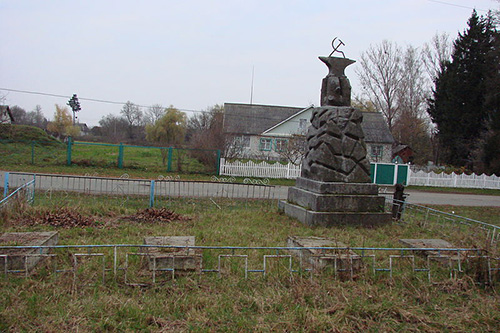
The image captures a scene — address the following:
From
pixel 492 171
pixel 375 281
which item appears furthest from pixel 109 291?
pixel 492 171

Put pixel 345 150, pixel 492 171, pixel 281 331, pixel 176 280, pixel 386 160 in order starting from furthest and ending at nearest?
pixel 386 160 → pixel 492 171 → pixel 345 150 → pixel 176 280 → pixel 281 331

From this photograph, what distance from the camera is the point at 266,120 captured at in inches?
1433

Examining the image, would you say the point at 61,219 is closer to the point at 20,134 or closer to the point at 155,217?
the point at 155,217

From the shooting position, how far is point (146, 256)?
14.1 feet

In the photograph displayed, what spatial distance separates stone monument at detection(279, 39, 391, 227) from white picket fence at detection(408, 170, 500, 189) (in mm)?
16263

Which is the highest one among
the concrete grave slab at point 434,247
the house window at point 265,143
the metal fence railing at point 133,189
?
the house window at point 265,143

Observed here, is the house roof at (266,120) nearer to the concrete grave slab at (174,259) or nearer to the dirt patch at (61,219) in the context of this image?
the dirt patch at (61,219)

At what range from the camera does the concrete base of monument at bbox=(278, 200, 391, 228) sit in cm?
739

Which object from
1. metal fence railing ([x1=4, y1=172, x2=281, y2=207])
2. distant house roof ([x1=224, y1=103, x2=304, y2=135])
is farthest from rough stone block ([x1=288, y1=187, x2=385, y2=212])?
distant house roof ([x1=224, y1=103, x2=304, y2=135])

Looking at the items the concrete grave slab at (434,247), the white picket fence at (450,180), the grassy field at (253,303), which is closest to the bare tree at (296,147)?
the white picket fence at (450,180)

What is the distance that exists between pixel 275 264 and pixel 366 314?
1.39 metres

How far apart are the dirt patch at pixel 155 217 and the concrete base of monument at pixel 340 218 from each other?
7.94ft

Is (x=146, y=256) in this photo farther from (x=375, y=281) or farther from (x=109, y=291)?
(x=375, y=281)

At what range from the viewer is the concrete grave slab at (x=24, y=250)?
12.7 feet
